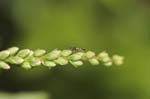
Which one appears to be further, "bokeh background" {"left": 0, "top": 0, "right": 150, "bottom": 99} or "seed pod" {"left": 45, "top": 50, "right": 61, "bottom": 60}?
"bokeh background" {"left": 0, "top": 0, "right": 150, "bottom": 99}

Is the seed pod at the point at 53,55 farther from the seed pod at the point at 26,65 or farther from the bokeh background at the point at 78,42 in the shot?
the bokeh background at the point at 78,42

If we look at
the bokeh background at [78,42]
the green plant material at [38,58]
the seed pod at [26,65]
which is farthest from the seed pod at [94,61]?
the bokeh background at [78,42]

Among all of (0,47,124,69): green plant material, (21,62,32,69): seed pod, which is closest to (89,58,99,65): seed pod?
(0,47,124,69): green plant material

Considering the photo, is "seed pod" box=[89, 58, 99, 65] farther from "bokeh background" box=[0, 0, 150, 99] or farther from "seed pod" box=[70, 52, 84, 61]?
"bokeh background" box=[0, 0, 150, 99]

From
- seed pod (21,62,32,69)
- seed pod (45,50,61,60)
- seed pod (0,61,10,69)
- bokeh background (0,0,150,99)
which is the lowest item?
seed pod (0,61,10,69)

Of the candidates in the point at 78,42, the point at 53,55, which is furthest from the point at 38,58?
the point at 78,42

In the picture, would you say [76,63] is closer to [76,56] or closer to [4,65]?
[76,56]

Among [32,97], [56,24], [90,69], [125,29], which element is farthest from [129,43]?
[32,97]

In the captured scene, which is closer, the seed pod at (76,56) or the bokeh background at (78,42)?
the seed pod at (76,56)
